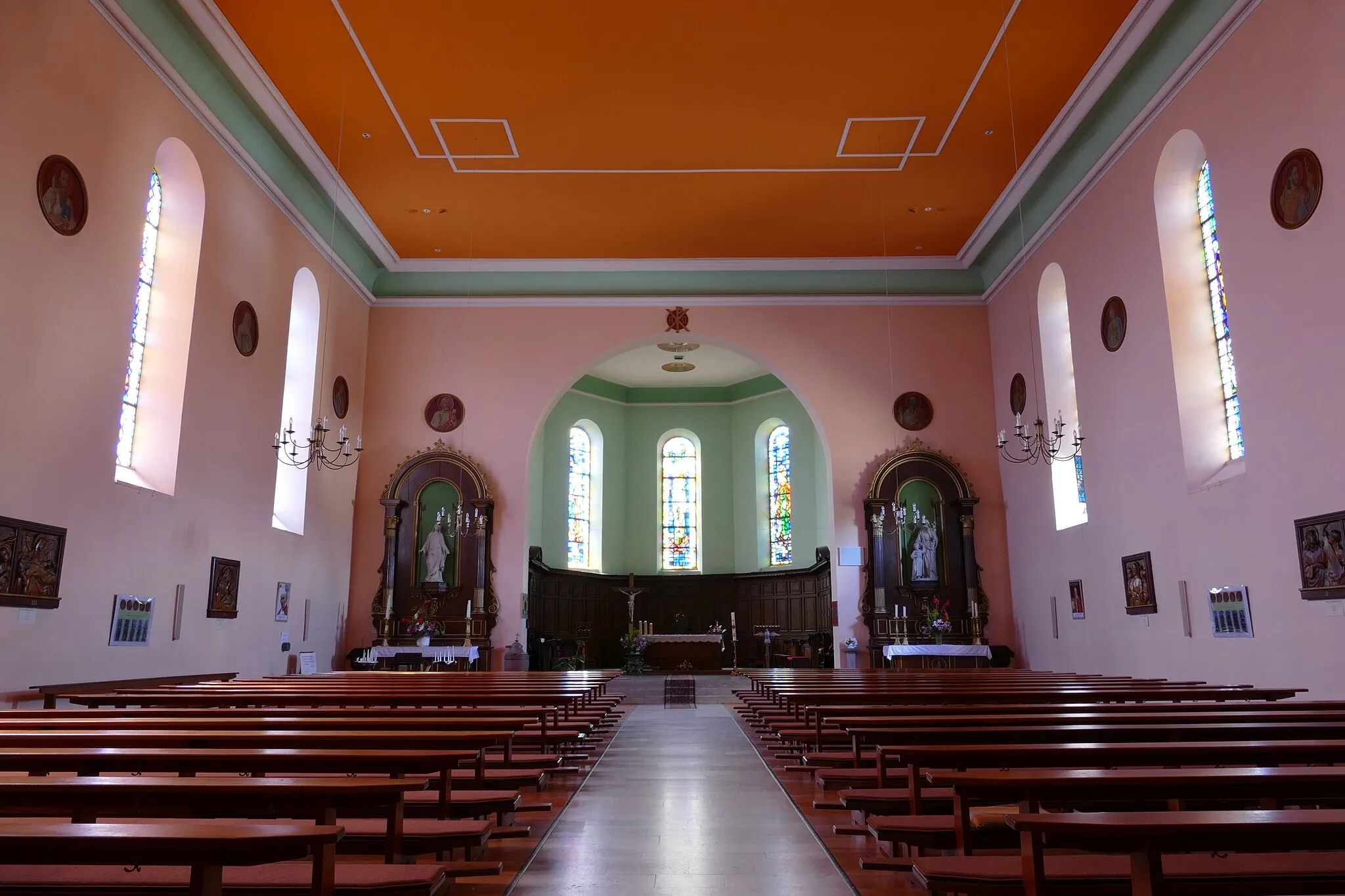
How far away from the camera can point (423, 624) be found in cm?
1401

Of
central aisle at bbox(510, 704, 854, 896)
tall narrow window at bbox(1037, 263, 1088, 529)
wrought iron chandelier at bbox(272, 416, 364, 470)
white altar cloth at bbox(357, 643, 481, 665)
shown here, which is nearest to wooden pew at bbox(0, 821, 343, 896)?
→ central aisle at bbox(510, 704, 854, 896)

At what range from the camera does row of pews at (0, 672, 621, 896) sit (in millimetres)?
1753

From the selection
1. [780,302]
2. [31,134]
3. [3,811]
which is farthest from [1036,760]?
[780,302]

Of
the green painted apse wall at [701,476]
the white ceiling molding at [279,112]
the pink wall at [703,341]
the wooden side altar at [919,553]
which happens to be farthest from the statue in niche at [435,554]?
the wooden side altar at [919,553]

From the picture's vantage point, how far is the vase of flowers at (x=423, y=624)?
13945mm

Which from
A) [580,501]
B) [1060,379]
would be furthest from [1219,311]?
[580,501]

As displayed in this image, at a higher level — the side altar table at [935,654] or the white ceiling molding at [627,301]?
the white ceiling molding at [627,301]

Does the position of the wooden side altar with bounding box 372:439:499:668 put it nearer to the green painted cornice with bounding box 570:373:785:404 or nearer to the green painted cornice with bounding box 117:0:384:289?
the green painted cornice with bounding box 117:0:384:289

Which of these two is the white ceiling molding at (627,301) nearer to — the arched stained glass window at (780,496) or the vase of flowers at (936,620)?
the vase of flowers at (936,620)

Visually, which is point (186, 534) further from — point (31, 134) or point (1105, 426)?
point (1105, 426)

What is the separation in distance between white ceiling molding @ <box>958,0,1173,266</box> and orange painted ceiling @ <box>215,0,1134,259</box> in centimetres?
14

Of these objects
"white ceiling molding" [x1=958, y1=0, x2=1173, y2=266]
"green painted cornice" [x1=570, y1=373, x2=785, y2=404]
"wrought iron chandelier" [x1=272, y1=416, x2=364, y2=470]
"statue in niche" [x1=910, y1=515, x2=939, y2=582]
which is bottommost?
"statue in niche" [x1=910, y1=515, x2=939, y2=582]

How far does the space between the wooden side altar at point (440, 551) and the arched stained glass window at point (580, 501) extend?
20.2ft

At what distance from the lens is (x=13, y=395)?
7.21 m
